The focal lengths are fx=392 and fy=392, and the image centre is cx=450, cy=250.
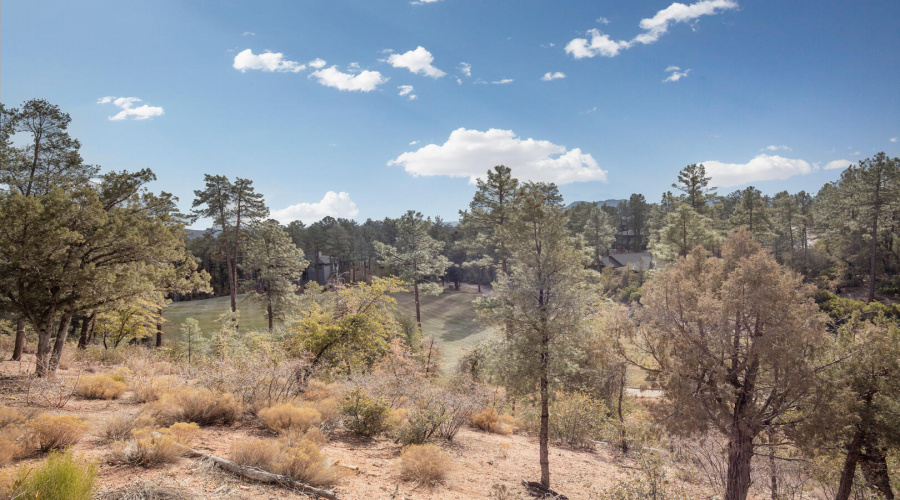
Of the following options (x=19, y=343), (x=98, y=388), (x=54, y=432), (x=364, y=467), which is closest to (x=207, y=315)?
(x=19, y=343)

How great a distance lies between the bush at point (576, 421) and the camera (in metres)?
14.8

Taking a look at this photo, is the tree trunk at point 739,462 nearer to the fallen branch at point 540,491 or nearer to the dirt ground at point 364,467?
the dirt ground at point 364,467

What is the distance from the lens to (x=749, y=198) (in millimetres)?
42000

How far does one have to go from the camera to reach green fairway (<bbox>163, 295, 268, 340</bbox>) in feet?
122

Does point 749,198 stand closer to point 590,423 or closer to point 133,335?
point 590,423

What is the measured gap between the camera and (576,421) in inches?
586

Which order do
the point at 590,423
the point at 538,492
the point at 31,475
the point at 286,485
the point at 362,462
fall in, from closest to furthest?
the point at 31,475, the point at 286,485, the point at 362,462, the point at 538,492, the point at 590,423

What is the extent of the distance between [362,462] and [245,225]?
23148mm

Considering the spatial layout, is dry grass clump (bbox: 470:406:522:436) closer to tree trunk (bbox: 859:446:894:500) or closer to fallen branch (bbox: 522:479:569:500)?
fallen branch (bbox: 522:479:569:500)

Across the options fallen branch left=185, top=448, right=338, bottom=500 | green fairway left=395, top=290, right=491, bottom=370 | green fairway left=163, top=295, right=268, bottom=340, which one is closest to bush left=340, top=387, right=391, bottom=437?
fallen branch left=185, top=448, right=338, bottom=500

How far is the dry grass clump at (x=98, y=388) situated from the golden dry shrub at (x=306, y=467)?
23.0 feet

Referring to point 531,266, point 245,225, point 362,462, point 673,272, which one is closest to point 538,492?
point 362,462

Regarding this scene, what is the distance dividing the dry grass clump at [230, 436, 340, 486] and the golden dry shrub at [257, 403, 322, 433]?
1756 millimetres

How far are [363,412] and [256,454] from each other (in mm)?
3758
